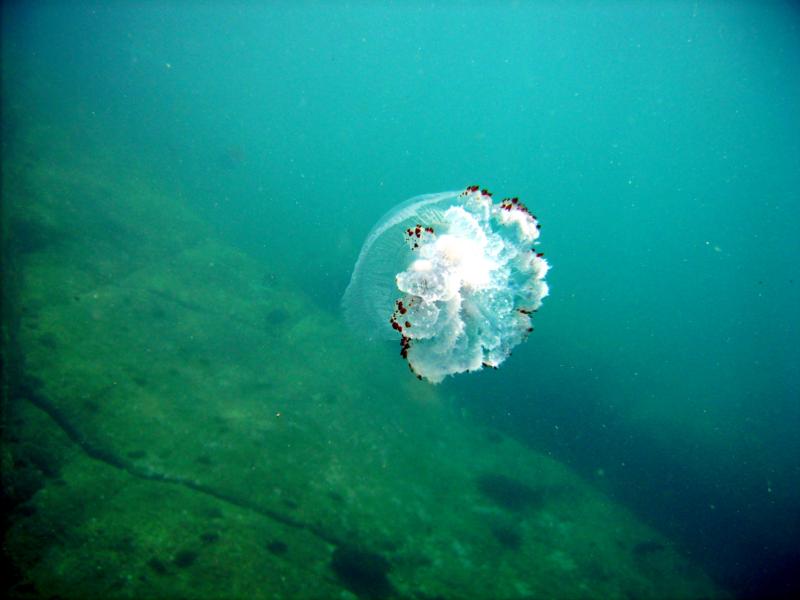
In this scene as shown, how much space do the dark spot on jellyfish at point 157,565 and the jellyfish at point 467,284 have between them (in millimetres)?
4022

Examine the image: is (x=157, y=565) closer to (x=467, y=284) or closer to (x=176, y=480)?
(x=176, y=480)

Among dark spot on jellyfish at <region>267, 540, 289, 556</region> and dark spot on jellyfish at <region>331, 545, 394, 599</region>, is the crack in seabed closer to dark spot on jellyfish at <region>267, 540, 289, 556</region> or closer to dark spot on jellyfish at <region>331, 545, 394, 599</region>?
dark spot on jellyfish at <region>331, 545, 394, 599</region>

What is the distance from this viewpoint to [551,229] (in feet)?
156

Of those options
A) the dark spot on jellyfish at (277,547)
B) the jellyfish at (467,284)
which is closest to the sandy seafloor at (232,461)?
the dark spot on jellyfish at (277,547)

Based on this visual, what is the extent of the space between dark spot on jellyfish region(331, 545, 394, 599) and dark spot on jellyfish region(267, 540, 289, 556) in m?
0.74

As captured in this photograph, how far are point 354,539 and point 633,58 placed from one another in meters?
72.6

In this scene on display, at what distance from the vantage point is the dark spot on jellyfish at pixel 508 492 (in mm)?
8953

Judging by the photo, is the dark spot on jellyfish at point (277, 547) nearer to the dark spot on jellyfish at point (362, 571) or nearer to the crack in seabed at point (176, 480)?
the crack in seabed at point (176, 480)

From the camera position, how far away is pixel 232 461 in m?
7.15

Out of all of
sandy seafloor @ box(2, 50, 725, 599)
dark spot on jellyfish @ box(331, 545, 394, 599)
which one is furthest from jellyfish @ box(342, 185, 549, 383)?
sandy seafloor @ box(2, 50, 725, 599)

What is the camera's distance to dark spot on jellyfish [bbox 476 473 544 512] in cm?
895

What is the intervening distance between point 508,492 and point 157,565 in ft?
22.7

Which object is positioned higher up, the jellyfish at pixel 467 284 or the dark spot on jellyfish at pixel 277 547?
the jellyfish at pixel 467 284

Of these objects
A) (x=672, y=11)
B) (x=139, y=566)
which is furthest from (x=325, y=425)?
(x=672, y=11)
